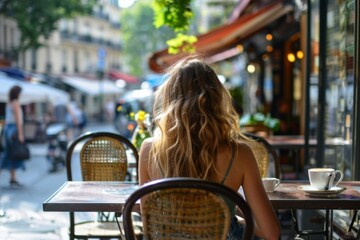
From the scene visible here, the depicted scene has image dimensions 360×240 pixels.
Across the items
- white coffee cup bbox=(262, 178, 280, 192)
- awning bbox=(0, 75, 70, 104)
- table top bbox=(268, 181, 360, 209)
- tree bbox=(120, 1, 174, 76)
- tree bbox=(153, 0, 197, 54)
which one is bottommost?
table top bbox=(268, 181, 360, 209)

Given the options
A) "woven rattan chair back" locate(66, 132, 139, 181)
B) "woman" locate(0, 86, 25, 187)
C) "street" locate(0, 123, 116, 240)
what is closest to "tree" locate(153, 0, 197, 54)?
"woven rattan chair back" locate(66, 132, 139, 181)

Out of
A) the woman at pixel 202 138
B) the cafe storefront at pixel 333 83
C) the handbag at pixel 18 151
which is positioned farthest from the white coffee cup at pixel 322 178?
the handbag at pixel 18 151

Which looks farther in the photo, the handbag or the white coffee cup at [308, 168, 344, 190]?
the handbag

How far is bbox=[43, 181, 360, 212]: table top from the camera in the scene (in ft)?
12.4

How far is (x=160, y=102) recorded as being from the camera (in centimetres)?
343

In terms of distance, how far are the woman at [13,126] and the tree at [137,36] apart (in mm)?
68040

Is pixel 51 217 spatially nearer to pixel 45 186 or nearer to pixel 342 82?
pixel 342 82

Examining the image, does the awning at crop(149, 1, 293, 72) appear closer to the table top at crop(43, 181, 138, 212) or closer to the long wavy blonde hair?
the table top at crop(43, 181, 138, 212)

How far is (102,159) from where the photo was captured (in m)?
5.51

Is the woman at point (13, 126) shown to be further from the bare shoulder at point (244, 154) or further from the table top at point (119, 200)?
the bare shoulder at point (244, 154)

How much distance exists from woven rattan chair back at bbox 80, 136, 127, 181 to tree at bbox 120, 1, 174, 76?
247 ft

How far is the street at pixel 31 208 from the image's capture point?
24.1ft

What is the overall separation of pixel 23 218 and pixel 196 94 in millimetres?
5792

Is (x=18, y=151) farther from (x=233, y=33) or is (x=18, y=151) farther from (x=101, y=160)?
(x=101, y=160)
